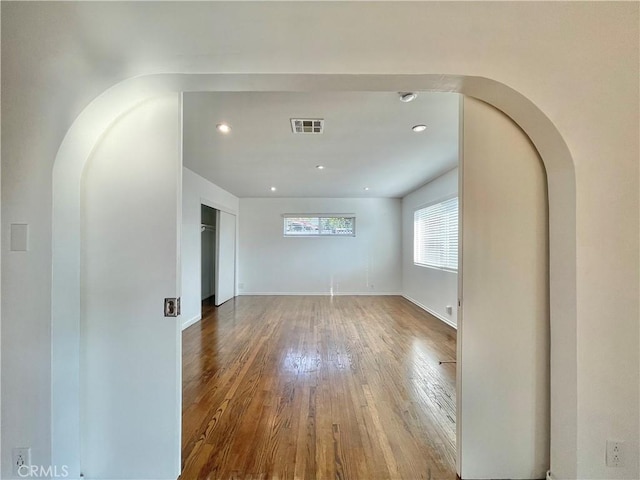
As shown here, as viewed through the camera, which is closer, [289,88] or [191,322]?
[289,88]

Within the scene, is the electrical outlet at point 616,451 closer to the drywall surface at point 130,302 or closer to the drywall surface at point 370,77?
the drywall surface at point 370,77

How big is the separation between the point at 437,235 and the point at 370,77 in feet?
13.2

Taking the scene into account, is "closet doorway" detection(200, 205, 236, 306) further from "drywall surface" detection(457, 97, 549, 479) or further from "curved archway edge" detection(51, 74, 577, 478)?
"drywall surface" detection(457, 97, 549, 479)

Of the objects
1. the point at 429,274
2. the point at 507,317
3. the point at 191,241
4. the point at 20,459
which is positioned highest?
the point at 191,241

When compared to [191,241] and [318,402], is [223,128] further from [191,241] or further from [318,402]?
[318,402]

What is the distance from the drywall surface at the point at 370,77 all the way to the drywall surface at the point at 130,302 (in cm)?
18

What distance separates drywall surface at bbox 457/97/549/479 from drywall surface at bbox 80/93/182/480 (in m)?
1.58

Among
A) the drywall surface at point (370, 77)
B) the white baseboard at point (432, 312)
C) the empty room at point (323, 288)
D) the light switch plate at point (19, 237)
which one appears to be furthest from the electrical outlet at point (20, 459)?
the white baseboard at point (432, 312)

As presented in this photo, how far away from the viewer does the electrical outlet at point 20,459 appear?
1193 millimetres

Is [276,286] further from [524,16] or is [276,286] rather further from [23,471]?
[524,16]

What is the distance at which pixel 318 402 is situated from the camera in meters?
2.12

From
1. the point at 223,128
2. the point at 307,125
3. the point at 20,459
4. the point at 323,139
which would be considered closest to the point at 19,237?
the point at 20,459

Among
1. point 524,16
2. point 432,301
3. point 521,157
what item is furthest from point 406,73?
point 432,301

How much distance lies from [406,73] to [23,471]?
249 cm
